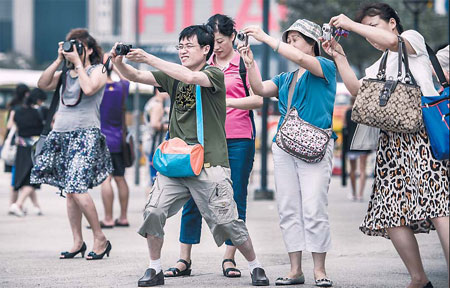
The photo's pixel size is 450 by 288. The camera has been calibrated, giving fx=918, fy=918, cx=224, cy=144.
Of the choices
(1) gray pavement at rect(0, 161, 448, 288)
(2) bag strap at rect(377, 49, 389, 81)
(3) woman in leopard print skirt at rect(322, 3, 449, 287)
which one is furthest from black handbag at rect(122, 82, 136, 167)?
(2) bag strap at rect(377, 49, 389, 81)

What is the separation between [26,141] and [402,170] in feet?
25.7

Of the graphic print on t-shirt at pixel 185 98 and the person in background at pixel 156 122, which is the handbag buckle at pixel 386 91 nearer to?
the graphic print on t-shirt at pixel 185 98

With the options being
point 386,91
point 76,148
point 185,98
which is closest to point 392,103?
point 386,91

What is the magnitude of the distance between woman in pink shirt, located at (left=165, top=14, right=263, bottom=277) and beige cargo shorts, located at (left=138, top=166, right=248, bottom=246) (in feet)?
2.13

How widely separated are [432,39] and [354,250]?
86.9 ft

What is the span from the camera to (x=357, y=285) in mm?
6418

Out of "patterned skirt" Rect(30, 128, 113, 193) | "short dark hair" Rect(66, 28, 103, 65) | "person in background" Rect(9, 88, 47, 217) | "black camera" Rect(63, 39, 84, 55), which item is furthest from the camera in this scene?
"person in background" Rect(9, 88, 47, 217)

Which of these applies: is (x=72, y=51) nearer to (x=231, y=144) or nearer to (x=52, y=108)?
(x=52, y=108)

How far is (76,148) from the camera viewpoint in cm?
765

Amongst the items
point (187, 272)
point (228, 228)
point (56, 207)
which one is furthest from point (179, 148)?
point (56, 207)

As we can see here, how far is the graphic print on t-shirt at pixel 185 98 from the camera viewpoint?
6.17 meters

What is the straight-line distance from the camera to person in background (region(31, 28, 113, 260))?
298 inches

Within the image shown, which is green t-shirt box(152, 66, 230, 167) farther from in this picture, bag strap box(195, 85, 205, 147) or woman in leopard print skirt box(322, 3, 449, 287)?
woman in leopard print skirt box(322, 3, 449, 287)

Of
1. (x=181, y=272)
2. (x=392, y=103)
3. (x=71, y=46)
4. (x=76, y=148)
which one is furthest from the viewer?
(x=76, y=148)
